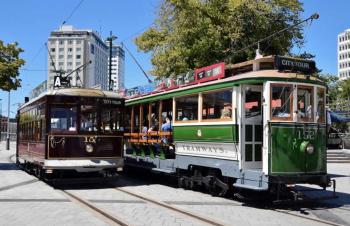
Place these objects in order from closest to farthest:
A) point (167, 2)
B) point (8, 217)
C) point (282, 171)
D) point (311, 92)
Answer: point (8, 217) → point (282, 171) → point (311, 92) → point (167, 2)

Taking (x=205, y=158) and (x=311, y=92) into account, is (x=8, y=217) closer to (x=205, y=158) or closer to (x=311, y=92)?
(x=205, y=158)

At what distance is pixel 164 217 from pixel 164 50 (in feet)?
49.3

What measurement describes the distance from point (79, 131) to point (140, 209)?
5.04 m

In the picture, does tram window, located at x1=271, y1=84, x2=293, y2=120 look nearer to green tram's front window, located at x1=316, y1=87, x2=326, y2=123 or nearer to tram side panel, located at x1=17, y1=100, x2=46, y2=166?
green tram's front window, located at x1=316, y1=87, x2=326, y2=123

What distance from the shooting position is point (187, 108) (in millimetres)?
14383

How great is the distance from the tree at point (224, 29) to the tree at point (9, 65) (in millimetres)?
6483

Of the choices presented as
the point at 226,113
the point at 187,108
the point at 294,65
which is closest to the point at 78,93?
the point at 187,108

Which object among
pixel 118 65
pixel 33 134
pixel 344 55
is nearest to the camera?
pixel 33 134

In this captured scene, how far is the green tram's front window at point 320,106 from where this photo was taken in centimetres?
1220

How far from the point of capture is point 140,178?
18.8 meters

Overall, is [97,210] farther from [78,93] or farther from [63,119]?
[78,93]

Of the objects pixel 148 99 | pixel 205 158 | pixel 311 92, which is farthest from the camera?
pixel 148 99

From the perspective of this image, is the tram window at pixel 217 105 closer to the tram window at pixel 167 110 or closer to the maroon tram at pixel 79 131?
the tram window at pixel 167 110

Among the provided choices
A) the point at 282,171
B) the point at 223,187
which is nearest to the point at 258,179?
the point at 282,171
